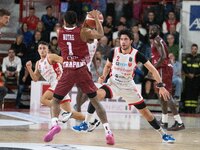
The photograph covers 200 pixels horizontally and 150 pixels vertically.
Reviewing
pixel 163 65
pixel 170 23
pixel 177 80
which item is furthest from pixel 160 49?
pixel 170 23

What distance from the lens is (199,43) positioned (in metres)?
20.0

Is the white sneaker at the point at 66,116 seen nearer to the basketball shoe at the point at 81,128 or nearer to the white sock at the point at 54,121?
the basketball shoe at the point at 81,128

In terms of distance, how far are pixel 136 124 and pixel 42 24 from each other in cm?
693

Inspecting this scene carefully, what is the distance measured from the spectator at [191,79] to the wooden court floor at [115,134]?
11.4ft

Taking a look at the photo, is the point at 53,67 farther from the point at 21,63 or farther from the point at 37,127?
the point at 21,63

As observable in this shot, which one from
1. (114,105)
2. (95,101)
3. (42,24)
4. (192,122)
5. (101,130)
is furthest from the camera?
(42,24)

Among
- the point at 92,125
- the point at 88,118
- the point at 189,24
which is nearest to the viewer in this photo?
the point at 88,118

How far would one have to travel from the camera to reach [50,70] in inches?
549

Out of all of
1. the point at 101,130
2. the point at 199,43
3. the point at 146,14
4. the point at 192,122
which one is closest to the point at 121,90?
the point at 101,130

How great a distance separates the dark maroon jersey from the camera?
35.7ft

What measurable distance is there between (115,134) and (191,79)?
7.70 meters

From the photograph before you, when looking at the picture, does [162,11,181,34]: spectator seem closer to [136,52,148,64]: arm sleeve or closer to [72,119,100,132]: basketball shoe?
[72,119,100,132]: basketball shoe

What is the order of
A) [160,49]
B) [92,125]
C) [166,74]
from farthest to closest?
[166,74] < [160,49] < [92,125]

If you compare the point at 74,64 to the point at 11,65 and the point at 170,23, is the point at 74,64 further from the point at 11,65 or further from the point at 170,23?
the point at 170,23
